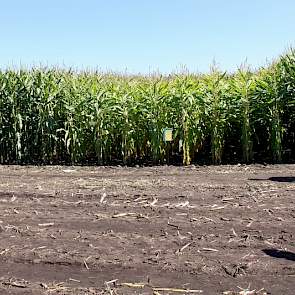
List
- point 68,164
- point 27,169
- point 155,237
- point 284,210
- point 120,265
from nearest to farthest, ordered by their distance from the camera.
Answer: point 120,265
point 155,237
point 284,210
point 27,169
point 68,164

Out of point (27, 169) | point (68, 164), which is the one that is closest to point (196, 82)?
point (68, 164)

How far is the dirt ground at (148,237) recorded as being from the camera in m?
3.76

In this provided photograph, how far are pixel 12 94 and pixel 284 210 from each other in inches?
308

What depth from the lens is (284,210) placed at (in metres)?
5.89

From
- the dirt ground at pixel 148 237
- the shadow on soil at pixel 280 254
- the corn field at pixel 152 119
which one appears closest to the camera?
the dirt ground at pixel 148 237

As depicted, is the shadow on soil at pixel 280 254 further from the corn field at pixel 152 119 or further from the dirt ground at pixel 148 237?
the corn field at pixel 152 119

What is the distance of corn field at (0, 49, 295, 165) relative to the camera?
430 inches

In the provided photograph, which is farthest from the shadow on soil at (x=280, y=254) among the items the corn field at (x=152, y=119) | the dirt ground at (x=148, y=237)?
the corn field at (x=152, y=119)

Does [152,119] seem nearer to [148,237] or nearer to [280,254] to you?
[148,237]

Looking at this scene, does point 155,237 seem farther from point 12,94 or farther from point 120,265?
point 12,94

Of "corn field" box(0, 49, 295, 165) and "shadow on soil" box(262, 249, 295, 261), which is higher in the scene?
"corn field" box(0, 49, 295, 165)

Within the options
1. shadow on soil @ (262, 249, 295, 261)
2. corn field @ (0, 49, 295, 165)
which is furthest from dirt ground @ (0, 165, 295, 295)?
corn field @ (0, 49, 295, 165)

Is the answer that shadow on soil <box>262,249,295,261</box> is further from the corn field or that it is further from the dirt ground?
the corn field

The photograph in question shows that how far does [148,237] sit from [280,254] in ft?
3.94
